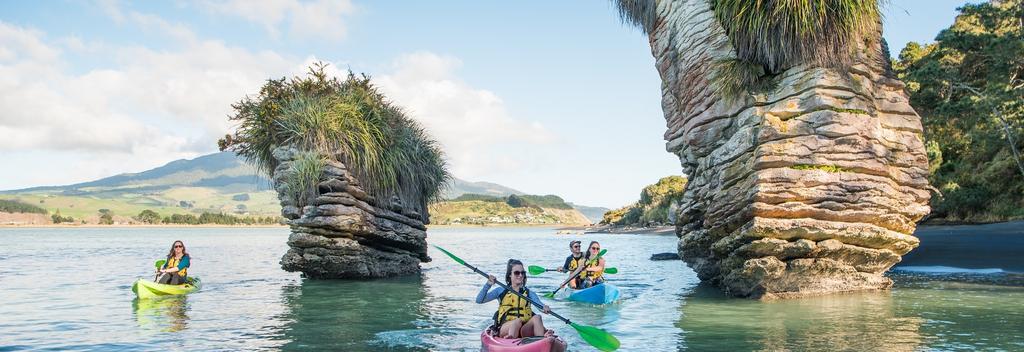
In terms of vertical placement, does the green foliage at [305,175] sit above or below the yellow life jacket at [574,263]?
above

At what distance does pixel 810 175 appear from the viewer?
1608 centimetres

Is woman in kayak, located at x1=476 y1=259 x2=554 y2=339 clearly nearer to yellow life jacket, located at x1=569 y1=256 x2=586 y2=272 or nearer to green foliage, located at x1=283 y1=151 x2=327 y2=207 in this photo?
yellow life jacket, located at x1=569 y1=256 x2=586 y2=272

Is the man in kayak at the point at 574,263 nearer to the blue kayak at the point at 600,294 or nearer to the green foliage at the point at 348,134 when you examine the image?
the blue kayak at the point at 600,294

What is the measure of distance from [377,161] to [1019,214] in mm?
27235

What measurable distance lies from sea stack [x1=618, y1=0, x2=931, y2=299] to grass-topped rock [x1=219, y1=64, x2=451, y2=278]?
10.3 m

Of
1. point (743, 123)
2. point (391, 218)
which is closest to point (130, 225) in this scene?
point (391, 218)

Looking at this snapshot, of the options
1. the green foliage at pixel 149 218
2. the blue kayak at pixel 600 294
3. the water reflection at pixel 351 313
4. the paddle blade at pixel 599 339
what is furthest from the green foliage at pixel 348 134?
the green foliage at pixel 149 218

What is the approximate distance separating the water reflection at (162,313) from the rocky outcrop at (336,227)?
13.3ft

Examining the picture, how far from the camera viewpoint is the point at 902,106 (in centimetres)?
1762

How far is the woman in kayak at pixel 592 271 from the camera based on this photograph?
19547 mm

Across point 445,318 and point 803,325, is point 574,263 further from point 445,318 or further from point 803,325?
point 803,325

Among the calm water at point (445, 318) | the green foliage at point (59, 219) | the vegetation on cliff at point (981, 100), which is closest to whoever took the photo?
the calm water at point (445, 318)

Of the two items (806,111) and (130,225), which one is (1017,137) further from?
(130,225)

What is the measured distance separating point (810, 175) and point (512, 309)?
8317 mm
